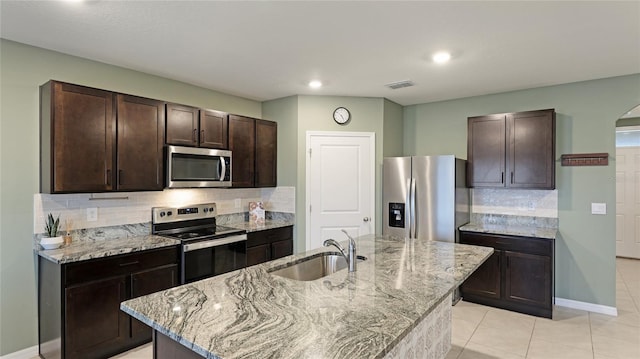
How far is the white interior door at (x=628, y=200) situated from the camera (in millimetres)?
5719

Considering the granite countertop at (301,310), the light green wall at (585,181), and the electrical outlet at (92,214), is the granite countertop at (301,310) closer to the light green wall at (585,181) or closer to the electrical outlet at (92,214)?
the electrical outlet at (92,214)

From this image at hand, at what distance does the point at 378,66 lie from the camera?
3.26 metres

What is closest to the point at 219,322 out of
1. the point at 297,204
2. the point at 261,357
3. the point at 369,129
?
the point at 261,357

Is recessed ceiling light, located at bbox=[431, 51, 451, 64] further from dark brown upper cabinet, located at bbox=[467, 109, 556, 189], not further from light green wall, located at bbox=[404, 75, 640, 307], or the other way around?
light green wall, located at bbox=[404, 75, 640, 307]

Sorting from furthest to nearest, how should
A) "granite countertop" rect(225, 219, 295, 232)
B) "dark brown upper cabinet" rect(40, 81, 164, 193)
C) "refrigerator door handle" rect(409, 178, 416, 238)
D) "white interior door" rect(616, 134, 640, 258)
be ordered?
"white interior door" rect(616, 134, 640, 258)
"refrigerator door handle" rect(409, 178, 416, 238)
"granite countertop" rect(225, 219, 295, 232)
"dark brown upper cabinet" rect(40, 81, 164, 193)

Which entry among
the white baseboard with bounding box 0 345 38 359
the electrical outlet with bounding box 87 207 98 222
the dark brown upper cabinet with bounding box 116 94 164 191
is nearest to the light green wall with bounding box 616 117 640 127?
the dark brown upper cabinet with bounding box 116 94 164 191

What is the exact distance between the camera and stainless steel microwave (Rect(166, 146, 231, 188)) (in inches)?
132

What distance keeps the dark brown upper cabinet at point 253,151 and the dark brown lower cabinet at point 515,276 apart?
253 centimetres

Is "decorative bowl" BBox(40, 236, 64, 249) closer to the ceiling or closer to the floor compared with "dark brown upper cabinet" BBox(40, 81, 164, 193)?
closer to the floor

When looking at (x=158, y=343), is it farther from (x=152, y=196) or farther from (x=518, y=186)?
(x=518, y=186)

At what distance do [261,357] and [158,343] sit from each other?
70 centimetres

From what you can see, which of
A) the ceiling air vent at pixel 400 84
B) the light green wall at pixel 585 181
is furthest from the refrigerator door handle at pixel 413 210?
the light green wall at pixel 585 181

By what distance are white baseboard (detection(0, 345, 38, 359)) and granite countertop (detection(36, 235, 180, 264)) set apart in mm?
803

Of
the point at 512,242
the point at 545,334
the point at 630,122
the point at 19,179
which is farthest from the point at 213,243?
the point at 630,122
